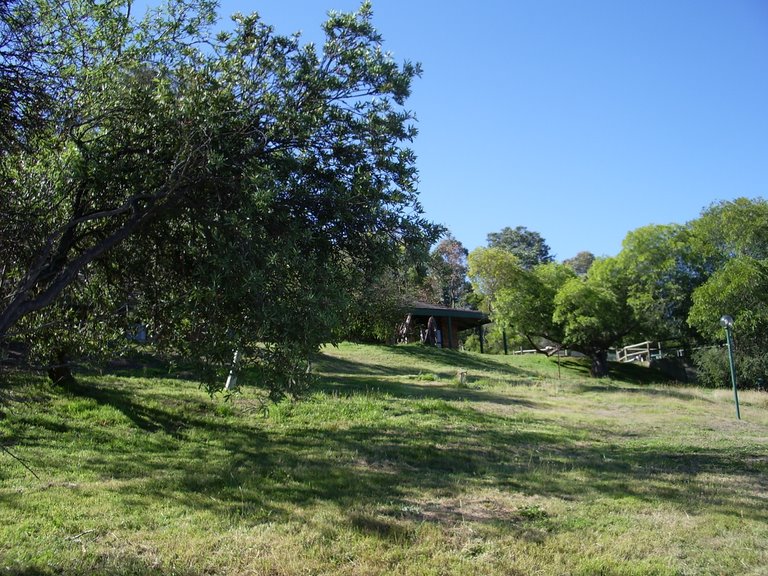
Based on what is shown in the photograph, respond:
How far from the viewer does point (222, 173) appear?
6.54 m

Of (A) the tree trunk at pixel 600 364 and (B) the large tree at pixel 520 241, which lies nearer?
(A) the tree trunk at pixel 600 364

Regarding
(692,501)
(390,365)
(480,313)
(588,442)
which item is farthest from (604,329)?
(692,501)

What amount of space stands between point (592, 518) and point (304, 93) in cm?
541

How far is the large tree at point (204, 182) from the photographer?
6090mm

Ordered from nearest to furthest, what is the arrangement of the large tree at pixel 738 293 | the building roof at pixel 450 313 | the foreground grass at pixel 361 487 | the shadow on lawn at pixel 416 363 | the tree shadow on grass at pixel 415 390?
the foreground grass at pixel 361 487, the tree shadow on grass at pixel 415 390, the shadow on lawn at pixel 416 363, the large tree at pixel 738 293, the building roof at pixel 450 313

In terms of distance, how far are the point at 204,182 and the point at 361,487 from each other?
4.03m

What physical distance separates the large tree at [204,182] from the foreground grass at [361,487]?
1.72m

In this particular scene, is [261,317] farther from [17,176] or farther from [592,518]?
[592,518]

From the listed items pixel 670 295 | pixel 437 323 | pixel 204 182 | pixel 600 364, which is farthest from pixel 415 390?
pixel 437 323

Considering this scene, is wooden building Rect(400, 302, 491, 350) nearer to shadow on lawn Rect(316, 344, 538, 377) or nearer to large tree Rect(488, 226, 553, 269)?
shadow on lawn Rect(316, 344, 538, 377)

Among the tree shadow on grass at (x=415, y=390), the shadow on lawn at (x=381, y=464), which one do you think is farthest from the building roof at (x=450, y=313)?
the shadow on lawn at (x=381, y=464)

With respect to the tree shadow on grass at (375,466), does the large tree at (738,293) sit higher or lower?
higher

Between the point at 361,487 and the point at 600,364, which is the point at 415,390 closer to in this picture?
the point at 361,487

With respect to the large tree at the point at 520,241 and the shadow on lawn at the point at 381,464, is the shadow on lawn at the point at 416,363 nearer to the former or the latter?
the shadow on lawn at the point at 381,464
